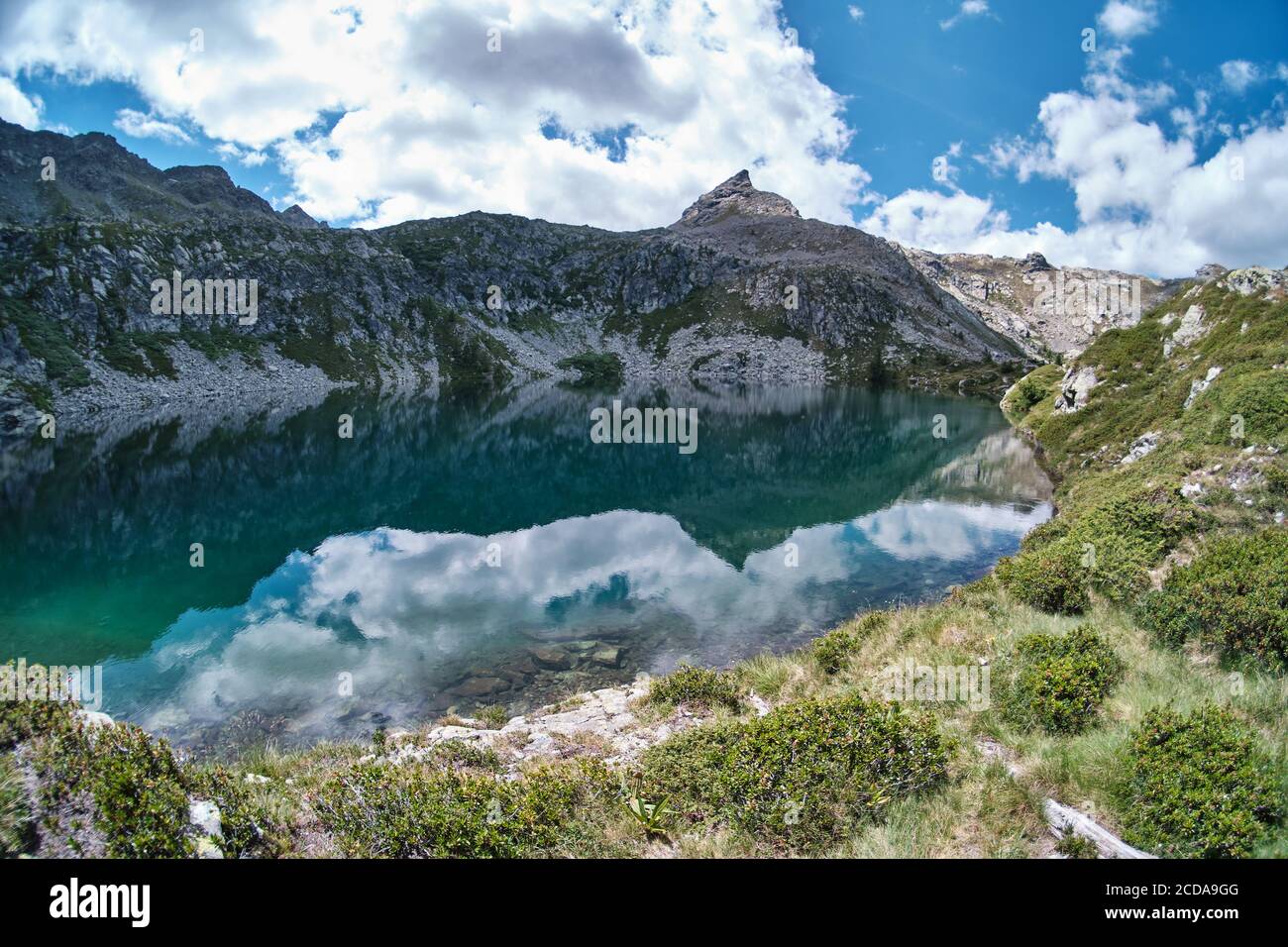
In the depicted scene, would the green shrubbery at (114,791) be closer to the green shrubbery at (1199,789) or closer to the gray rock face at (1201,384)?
the green shrubbery at (1199,789)

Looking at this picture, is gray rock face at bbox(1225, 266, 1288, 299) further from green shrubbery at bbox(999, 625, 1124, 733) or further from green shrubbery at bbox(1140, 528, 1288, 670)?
green shrubbery at bbox(999, 625, 1124, 733)

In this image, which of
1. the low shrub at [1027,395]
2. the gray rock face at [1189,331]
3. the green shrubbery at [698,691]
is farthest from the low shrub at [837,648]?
the low shrub at [1027,395]

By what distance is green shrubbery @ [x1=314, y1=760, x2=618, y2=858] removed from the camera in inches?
323

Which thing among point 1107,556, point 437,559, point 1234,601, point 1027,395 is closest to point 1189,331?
point 1027,395

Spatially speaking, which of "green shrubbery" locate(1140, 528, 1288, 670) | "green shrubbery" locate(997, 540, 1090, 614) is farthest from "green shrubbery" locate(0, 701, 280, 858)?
"green shrubbery" locate(997, 540, 1090, 614)

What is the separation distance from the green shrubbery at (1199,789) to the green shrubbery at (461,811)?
6.94 m

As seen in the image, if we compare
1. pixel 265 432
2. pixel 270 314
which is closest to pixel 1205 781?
pixel 265 432

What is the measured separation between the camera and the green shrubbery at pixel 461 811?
8.20 m

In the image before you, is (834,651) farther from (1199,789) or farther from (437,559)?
(437,559)

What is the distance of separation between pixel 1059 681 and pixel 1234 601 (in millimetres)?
4735

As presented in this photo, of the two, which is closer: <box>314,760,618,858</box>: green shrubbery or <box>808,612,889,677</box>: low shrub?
<box>314,760,618,858</box>: green shrubbery

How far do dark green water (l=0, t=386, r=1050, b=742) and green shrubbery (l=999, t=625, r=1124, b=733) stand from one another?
1264cm
